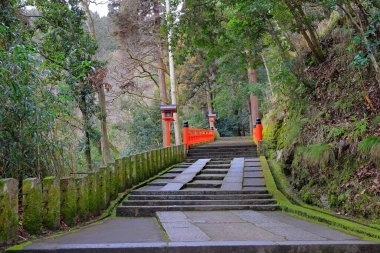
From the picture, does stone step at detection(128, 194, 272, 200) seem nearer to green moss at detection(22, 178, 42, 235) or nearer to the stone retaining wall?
the stone retaining wall

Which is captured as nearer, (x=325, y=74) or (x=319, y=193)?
(x=319, y=193)

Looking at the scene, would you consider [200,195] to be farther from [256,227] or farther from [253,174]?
[253,174]

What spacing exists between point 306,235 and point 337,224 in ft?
2.16

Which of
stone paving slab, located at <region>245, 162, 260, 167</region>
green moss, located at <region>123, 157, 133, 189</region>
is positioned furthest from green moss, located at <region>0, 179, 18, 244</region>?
stone paving slab, located at <region>245, 162, 260, 167</region>

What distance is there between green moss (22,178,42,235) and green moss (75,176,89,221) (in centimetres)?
80

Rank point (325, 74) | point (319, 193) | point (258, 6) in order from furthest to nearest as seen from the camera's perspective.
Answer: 1. point (325, 74)
2. point (258, 6)
3. point (319, 193)

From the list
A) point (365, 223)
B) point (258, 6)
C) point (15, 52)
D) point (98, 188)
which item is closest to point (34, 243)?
point (98, 188)

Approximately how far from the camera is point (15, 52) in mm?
4289

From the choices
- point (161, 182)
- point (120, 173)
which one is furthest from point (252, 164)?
point (120, 173)

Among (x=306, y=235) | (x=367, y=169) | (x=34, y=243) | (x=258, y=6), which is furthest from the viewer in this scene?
(x=258, y=6)

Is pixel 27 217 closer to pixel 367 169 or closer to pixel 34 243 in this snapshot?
pixel 34 243

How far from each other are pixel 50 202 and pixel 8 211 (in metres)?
0.66

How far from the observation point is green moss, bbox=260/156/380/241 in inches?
160

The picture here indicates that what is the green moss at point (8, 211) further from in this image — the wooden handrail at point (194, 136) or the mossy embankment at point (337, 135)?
the wooden handrail at point (194, 136)
